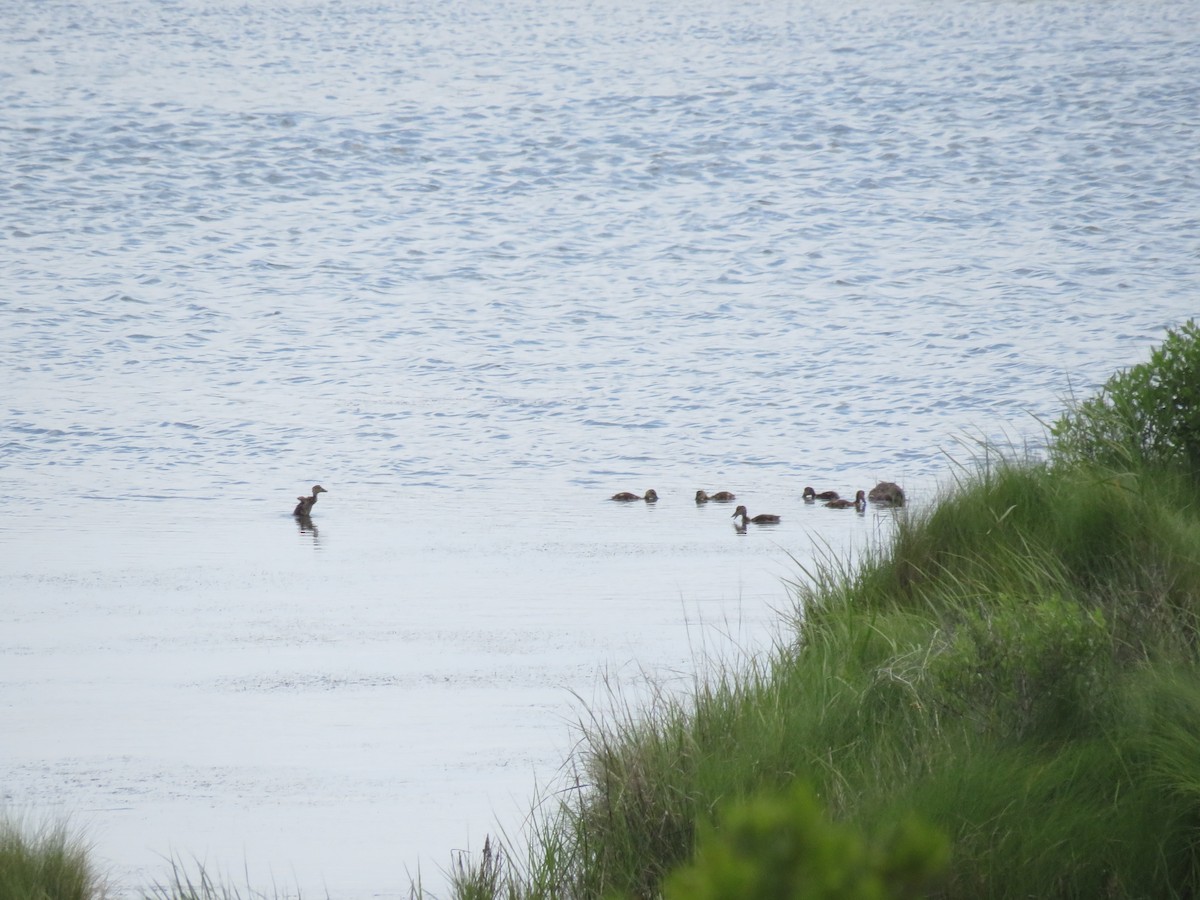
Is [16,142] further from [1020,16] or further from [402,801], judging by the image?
[402,801]

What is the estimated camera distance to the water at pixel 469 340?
27.3ft

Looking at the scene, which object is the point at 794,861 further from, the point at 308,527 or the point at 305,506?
the point at 305,506

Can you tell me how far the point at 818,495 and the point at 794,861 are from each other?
48.6 feet

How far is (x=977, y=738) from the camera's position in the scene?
5227mm

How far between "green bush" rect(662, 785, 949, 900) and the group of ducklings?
11.7 metres

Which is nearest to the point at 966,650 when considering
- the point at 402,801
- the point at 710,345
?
the point at 402,801

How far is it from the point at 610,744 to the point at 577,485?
1314 centimetres

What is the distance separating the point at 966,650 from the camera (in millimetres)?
5539

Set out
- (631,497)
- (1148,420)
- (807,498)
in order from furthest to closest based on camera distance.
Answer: (631,497) < (807,498) < (1148,420)

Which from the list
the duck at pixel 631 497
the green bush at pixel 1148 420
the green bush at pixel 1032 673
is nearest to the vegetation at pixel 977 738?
the green bush at pixel 1032 673

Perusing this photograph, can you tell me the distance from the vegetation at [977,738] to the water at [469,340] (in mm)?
982

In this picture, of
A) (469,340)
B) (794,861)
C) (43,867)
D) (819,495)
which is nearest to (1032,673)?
(43,867)

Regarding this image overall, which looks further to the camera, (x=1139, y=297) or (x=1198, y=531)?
(x=1139, y=297)

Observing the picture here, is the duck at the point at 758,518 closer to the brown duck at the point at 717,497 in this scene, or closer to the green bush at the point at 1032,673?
the brown duck at the point at 717,497
